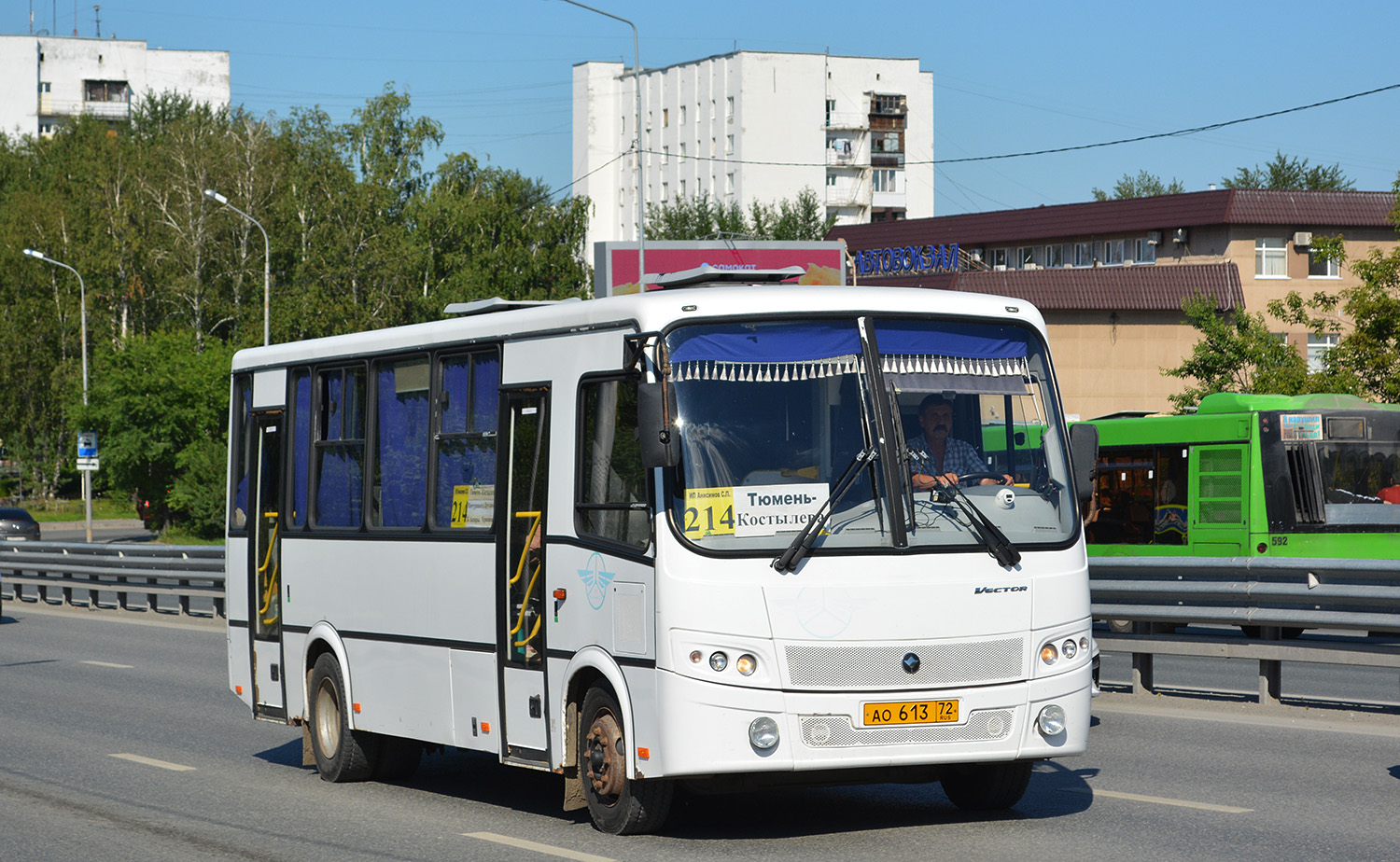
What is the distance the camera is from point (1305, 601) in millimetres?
13242

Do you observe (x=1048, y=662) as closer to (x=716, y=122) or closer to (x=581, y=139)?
(x=716, y=122)

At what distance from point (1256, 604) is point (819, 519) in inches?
272

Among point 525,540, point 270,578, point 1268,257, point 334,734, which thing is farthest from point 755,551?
point 1268,257

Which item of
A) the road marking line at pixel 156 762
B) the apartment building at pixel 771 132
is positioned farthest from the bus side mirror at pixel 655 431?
the apartment building at pixel 771 132

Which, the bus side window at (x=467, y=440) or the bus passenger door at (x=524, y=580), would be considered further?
the bus side window at (x=467, y=440)

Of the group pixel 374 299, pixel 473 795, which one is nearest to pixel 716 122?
pixel 374 299

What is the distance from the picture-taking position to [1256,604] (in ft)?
45.2

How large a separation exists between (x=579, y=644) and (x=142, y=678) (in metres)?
10.5

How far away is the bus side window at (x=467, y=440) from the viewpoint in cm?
970

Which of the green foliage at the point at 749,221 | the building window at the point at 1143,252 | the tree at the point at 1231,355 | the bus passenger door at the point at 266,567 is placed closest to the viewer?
the bus passenger door at the point at 266,567

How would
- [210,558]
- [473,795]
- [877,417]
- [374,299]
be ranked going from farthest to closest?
1. [374,299]
2. [210,558]
3. [473,795]
4. [877,417]

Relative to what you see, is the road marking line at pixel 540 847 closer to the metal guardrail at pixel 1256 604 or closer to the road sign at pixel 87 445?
the metal guardrail at pixel 1256 604

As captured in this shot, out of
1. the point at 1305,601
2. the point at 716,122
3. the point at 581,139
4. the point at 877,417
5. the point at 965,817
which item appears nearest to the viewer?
the point at 877,417

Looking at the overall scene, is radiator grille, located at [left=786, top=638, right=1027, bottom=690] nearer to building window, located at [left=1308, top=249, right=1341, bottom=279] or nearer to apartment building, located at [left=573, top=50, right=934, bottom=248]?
building window, located at [left=1308, top=249, right=1341, bottom=279]
